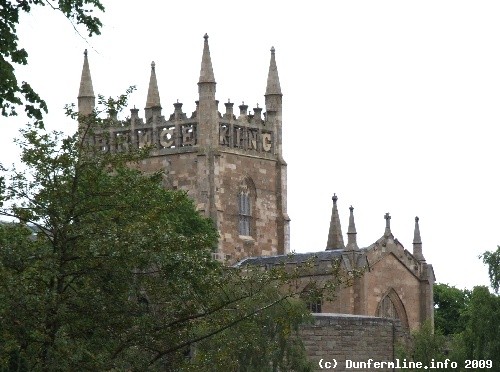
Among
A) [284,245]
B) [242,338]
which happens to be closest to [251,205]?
[284,245]

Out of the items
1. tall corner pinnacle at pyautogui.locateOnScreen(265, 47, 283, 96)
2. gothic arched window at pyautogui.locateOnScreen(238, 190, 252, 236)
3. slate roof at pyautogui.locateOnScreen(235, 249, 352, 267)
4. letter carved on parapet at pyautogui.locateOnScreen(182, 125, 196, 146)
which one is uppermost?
tall corner pinnacle at pyautogui.locateOnScreen(265, 47, 283, 96)

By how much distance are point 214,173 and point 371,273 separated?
12750mm

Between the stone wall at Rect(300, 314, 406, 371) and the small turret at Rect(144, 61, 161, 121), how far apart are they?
4341 centimetres

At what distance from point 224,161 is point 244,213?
2826mm

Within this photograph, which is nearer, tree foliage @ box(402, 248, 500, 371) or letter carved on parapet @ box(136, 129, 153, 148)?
tree foliage @ box(402, 248, 500, 371)

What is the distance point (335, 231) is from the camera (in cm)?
10256

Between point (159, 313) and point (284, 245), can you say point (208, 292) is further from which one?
point (284, 245)

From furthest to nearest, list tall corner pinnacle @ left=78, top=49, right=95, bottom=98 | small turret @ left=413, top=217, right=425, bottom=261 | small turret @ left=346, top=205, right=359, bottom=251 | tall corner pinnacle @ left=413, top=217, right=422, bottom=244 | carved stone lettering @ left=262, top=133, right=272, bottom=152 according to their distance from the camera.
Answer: carved stone lettering @ left=262, top=133, right=272, bottom=152
tall corner pinnacle @ left=78, top=49, right=95, bottom=98
tall corner pinnacle @ left=413, top=217, right=422, bottom=244
small turret @ left=413, top=217, right=425, bottom=261
small turret @ left=346, top=205, right=359, bottom=251

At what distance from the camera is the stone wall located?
60969 mm

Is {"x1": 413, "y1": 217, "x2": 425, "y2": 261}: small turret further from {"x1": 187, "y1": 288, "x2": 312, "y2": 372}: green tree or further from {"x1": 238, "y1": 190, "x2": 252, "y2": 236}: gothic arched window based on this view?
{"x1": 187, "y1": 288, "x2": 312, "y2": 372}: green tree

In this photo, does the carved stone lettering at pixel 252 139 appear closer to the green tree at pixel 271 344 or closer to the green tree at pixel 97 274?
the green tree at pixel 271 344

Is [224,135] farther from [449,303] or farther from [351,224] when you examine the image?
[449,303]

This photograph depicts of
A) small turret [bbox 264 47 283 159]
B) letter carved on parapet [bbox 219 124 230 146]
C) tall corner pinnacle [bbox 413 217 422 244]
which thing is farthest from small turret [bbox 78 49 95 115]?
tall corner pinnacle [bbox 413 217 422 244]

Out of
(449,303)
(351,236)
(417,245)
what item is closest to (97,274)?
(351,236)
